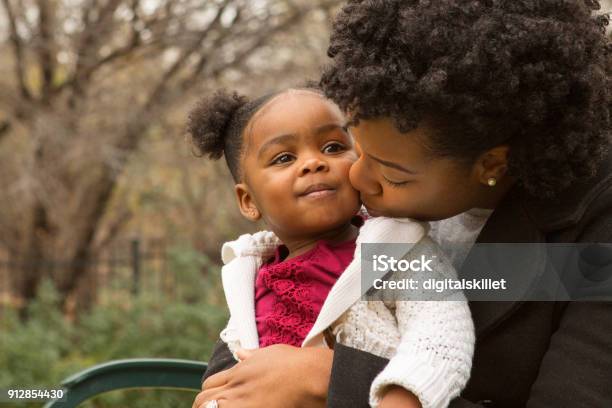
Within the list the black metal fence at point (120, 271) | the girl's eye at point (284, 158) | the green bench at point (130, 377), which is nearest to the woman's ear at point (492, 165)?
the girl's eye at point (284, 158)

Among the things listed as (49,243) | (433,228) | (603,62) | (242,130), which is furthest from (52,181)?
(603,62)

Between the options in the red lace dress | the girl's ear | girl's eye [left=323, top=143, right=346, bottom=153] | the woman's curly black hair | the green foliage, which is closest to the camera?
the woman's curly black hair

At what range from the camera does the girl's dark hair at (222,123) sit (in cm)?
234

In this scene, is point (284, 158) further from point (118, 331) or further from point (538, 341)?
point (118, 331)

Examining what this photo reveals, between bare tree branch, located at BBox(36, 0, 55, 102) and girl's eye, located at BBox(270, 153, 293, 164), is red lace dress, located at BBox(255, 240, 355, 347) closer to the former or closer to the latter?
girl's eye, located at BBox(270, 153, 293, 164)

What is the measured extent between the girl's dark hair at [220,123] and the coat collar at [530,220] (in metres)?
0.81

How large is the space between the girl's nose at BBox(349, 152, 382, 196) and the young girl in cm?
8

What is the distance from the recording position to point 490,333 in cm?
176

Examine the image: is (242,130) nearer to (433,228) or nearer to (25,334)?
(433,228)

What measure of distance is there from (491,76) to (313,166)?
620mm

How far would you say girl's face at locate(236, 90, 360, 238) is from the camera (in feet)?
6.73

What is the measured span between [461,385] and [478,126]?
0.52 m

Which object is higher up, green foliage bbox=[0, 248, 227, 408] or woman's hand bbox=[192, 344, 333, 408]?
woman's hand bbox=[192, 344, 333, 408]

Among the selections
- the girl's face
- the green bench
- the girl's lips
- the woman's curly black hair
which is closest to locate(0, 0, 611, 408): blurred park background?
the green bench
